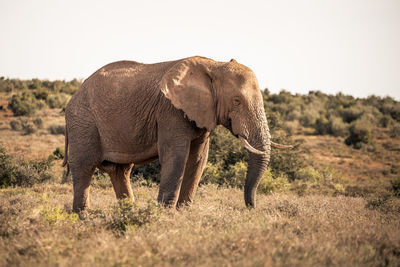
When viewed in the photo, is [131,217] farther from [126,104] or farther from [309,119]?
[309,119]

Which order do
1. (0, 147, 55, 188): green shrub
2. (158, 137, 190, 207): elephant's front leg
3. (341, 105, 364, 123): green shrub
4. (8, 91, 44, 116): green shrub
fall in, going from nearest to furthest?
(158, 137, 190, 207): elephant's front leg < (0, 147, 55, 188): green shrub < (8, 91, 44, 116): green shrub < (341, 105, 364, 123): green shrub

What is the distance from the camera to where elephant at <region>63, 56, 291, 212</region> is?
6.53 metres

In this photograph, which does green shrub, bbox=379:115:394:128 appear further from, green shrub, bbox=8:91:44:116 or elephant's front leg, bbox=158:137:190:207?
elephant's front leg, bbox=158:137:190:207

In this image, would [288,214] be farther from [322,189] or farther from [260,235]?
[322,189]

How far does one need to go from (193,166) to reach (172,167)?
3.19 feet

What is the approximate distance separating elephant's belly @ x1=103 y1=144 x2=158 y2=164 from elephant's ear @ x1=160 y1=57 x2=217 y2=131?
102 centimetres

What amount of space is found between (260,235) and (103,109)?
397 cm

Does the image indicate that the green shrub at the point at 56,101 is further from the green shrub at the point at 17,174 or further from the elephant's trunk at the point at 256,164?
the elephant's trunk at the point at 256,164

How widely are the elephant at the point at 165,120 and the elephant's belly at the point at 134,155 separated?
0.02 m

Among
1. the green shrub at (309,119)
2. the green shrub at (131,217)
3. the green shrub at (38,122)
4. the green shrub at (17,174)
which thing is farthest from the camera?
the green shrub at (309,119)

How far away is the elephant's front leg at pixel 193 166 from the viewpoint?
7236mm

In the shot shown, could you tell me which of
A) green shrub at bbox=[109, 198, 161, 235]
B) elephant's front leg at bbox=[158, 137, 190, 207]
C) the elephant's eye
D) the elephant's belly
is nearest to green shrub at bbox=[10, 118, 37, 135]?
the elephant's belly

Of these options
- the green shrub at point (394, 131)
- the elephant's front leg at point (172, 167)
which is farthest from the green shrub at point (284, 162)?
the green shrub at point (394, 131)

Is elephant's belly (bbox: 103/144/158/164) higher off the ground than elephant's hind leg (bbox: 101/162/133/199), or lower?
higher
